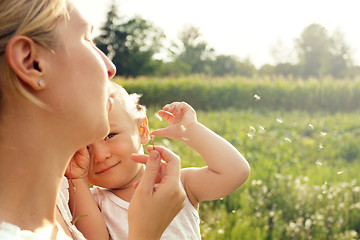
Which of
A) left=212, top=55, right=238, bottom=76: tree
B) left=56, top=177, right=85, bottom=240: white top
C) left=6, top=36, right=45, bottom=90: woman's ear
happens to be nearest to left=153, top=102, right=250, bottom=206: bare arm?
left=56, top=177, right=85, bottom=240: white top

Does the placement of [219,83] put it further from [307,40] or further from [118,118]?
[307,40]

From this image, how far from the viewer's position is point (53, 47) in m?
1.09

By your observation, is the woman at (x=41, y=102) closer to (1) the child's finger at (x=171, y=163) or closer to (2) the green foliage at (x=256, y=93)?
(1) the child's finger at (x=171, y=163)

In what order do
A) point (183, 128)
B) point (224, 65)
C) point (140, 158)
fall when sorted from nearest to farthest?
point (140, 158) < point (183, 128) < point (224, 65)

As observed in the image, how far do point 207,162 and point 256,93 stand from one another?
16012mm

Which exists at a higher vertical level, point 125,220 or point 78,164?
point 78,164

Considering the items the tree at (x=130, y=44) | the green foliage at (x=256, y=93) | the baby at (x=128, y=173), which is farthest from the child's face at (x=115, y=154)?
the tree at (x=130, y=44)

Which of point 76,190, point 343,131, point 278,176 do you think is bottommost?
point 343,131

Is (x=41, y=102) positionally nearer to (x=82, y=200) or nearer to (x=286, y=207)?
(x=82, y=200)

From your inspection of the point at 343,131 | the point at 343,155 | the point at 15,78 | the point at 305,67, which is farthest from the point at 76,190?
the point at 305,67

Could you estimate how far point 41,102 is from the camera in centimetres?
108

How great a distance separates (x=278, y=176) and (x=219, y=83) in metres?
13.3

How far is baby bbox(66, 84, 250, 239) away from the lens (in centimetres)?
189

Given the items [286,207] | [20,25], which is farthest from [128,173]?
[286,207]
